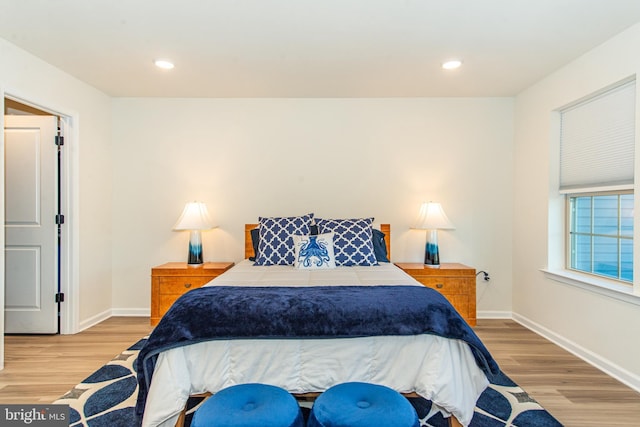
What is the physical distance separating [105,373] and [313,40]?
2747mm

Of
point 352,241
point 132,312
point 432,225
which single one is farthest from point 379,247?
point 132,312

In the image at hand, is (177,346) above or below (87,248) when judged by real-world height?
below

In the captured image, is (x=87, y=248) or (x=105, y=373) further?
(x=87, y=248)

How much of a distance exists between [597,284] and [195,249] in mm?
3450

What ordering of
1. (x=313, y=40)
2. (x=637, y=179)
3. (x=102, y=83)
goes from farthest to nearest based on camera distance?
1. (x=102, y=83)
2. (x=313, y=40)
3. (x=637, y=179)

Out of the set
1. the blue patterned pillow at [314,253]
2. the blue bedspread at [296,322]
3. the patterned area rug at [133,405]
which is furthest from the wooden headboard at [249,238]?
the blue bedspread at [296,322]

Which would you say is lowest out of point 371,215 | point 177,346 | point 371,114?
point 177,346

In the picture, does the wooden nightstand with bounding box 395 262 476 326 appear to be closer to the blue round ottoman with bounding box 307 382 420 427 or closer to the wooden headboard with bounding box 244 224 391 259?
the wooden headboard with bounding box 244 224 391 259

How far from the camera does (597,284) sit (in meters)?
2.67

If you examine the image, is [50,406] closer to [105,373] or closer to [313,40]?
[105,373]

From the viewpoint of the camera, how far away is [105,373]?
99.0 inches

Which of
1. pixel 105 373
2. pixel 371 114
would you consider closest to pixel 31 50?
pixel 105 373

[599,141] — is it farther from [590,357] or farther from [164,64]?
[164,64]

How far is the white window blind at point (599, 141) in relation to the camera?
8.43 feet
